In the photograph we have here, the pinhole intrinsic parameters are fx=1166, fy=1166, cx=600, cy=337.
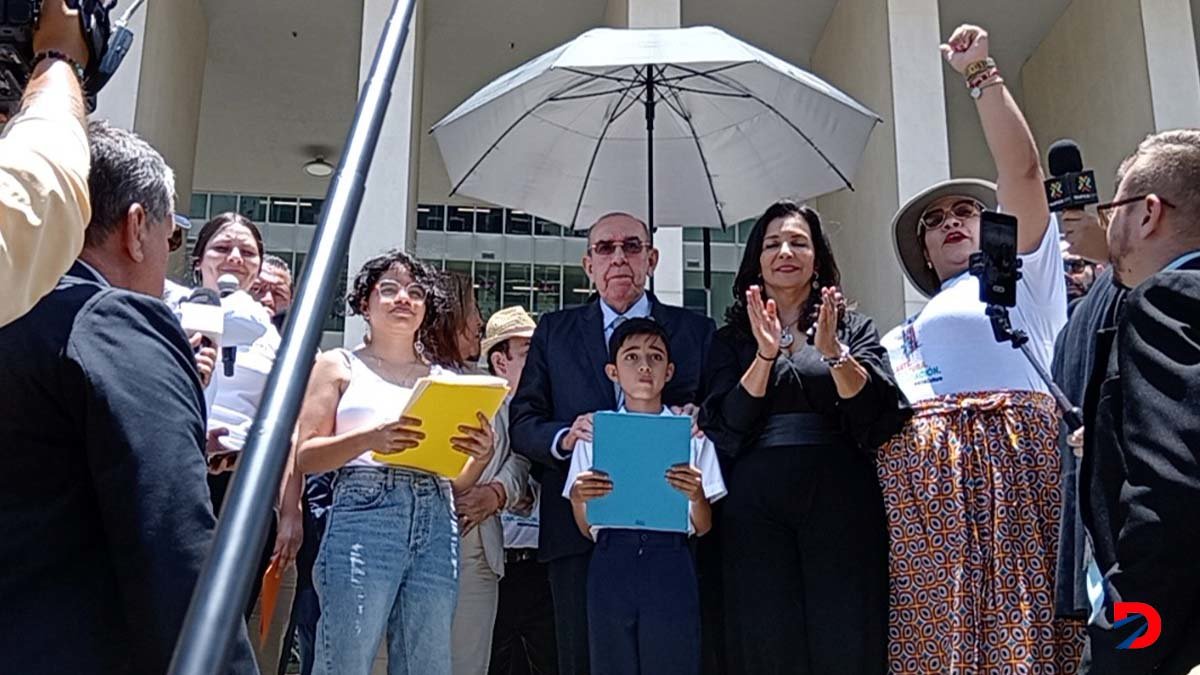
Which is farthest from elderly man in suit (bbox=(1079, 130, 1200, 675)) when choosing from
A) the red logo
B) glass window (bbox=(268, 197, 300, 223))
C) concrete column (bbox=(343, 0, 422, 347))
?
glass window (bbox=(268, 197, 300, 223))

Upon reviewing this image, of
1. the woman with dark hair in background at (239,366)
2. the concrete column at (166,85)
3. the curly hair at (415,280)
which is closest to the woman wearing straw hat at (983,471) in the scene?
the curly hair at (415,280)

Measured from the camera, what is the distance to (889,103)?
30.8ft

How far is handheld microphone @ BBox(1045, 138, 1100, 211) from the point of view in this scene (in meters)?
3.42

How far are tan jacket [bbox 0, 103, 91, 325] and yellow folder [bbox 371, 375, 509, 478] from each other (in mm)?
2155

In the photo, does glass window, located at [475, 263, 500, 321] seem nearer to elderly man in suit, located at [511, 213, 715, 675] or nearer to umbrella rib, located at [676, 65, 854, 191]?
umbrella rib, located at [676, 65, 854, 191]

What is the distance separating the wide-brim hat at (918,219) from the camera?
4266mm

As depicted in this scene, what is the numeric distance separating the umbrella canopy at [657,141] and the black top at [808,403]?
159 centimetres

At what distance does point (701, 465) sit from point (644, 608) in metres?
0.55

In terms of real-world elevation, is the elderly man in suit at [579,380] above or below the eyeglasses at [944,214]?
below

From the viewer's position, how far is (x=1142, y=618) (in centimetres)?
235

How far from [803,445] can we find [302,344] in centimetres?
284

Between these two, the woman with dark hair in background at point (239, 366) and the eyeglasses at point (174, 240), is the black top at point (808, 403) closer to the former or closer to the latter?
the woman with dark hair in background at point (239, 366)

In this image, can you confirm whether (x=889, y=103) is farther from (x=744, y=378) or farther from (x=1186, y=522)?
(x=1186, y=522)

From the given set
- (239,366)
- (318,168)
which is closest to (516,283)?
(318,168)
